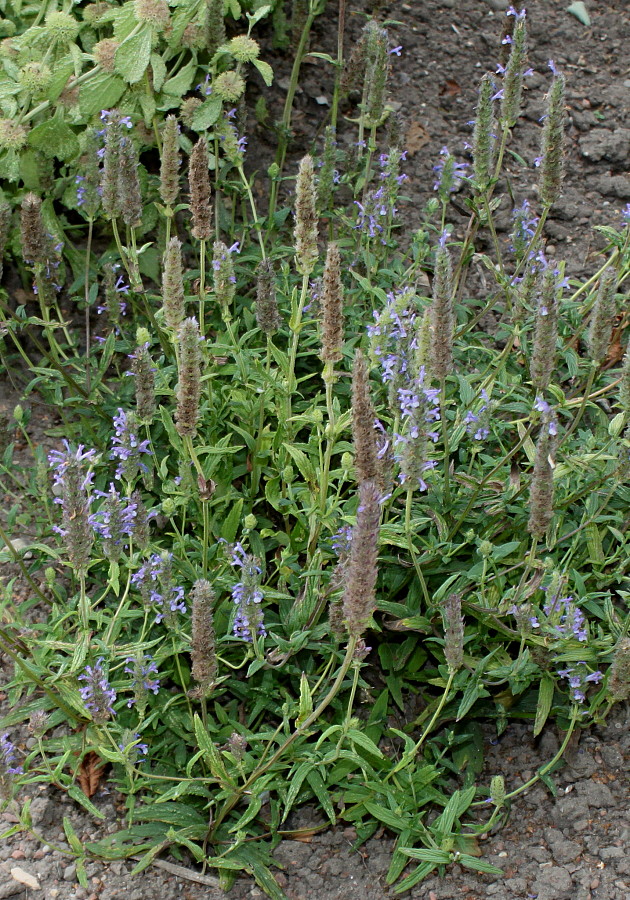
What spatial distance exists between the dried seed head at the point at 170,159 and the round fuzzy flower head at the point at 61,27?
151 cm

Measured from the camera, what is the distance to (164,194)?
3539mm

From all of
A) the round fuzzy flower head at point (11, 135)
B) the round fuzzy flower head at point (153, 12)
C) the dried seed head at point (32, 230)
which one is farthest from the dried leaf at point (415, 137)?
the dried seed head at point (32, 230)

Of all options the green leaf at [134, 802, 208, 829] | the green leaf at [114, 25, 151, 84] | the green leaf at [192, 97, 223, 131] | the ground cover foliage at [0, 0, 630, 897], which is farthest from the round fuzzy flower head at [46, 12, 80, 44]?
the green leaf at [134, 802, 208, 829]

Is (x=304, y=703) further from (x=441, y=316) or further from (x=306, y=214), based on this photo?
(x=306, y=214)

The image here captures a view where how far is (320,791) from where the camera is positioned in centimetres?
315

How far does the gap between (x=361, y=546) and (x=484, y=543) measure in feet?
3.36

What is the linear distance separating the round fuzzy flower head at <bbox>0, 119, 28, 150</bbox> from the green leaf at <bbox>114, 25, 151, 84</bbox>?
0.55 m

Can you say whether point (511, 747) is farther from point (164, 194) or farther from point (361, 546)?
point (164, 194)

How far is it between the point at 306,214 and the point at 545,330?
2.59 feet

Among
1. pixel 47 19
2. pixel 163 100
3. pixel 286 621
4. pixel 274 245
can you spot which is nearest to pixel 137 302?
pixel 274 245

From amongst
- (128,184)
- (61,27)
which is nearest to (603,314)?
(128,184)

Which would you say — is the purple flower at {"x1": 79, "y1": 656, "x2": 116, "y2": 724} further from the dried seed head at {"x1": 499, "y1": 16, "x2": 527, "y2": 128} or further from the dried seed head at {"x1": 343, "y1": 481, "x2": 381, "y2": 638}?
the dried seed head at {"x1": 499, "y1": 16, "x2": 527, "y2": 128}

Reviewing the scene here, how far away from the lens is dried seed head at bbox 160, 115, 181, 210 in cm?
331

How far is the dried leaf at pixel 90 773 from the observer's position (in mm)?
3289
